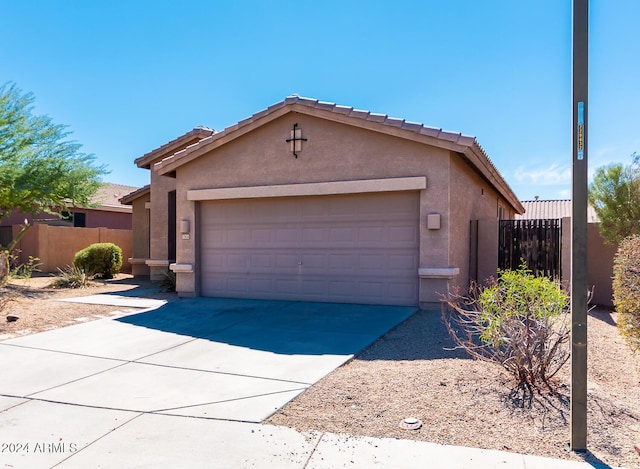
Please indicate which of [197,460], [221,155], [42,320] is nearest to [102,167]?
[221,155]

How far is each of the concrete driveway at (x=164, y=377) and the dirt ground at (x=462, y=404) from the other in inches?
15.6

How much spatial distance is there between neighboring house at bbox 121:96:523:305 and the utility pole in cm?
573

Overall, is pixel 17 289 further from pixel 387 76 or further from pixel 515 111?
pixel 515 111

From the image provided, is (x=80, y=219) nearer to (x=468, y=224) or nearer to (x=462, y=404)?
(x=468, y=224)

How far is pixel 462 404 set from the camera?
4.63 metres

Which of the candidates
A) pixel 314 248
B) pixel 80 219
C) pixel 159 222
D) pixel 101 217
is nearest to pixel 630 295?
pixel 314 248

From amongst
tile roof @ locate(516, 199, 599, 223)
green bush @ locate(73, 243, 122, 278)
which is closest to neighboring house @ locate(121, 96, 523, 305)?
green bush @ locate(73, 243, 122, 278)

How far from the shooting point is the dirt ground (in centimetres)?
394

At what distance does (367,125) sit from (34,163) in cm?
1101

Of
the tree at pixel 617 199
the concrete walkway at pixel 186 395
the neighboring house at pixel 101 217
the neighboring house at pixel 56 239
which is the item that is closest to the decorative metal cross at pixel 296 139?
the concrete walkway at pixel 186 395

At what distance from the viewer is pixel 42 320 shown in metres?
9.40

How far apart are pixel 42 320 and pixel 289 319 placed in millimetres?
4879

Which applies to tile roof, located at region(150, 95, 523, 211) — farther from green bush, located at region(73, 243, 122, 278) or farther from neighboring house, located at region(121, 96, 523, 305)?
green bush, located at region(73, 243, 122, 278)

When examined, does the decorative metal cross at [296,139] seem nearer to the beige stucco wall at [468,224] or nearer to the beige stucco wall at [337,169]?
the beige stucco wall at [337,169]
